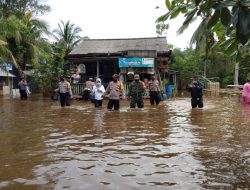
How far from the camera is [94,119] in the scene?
12219mm

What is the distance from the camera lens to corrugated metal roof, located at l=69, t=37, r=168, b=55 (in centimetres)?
2467

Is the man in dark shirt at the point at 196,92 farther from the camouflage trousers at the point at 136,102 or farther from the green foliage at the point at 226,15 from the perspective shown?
the green foliage at the point at 226,15

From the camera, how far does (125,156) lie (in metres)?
6.54

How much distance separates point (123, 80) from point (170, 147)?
17.0 meters

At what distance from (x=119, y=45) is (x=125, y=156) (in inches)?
781

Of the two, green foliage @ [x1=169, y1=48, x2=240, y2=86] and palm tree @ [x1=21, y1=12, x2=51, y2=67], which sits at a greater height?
palm tree @ [x1=21, y1=12, x2=51, y2=67]

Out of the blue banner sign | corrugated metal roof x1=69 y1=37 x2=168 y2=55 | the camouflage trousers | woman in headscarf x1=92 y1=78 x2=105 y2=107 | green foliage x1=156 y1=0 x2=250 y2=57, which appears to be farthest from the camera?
corrugated metal roof x1=69 y1=37 x2=168 y2=55

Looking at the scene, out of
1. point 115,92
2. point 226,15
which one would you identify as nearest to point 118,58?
point 115,92

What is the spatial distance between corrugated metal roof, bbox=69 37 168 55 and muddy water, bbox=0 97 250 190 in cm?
1414

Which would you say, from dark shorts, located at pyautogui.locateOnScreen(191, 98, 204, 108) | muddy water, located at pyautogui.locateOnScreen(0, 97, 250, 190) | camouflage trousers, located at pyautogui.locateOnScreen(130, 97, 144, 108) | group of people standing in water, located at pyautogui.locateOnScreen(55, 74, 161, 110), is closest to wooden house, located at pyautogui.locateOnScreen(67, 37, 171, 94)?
group of people standing in water, located at pyautogui.locateOnScreen(55, 74, 161, 110)

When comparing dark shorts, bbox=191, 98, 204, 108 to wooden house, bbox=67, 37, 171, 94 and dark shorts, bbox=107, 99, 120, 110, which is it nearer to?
dark shorts, bbox=107, 99, 120, 110

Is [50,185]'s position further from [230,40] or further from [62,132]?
[62,132]

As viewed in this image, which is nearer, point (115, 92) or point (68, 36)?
point (115, 92)

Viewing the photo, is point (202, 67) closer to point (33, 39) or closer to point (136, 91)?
point (33, 39)
